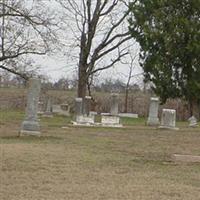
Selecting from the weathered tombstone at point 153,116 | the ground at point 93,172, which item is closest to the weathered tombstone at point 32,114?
the ground at point 93,172

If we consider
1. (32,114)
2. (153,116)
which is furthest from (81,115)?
(32,114)

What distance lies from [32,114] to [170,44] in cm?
2287

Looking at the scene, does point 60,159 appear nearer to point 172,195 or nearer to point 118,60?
point 172,195

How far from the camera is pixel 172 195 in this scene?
7988 mm

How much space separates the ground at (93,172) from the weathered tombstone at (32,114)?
1.66 m

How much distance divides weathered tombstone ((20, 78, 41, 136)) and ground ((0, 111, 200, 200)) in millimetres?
1659

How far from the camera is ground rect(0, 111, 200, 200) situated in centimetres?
789

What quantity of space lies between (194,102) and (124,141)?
24.7 m

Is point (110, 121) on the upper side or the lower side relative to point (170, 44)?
lower

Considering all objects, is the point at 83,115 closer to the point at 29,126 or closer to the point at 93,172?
the point at 29,126

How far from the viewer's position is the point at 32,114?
1786 cm

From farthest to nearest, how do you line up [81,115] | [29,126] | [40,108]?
[40,108], [81,115], [29,126]

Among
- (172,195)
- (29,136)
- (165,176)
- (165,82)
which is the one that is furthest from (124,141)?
(165,82)

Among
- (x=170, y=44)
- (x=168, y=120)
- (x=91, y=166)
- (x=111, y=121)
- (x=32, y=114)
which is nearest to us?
(x=91, y=166)
